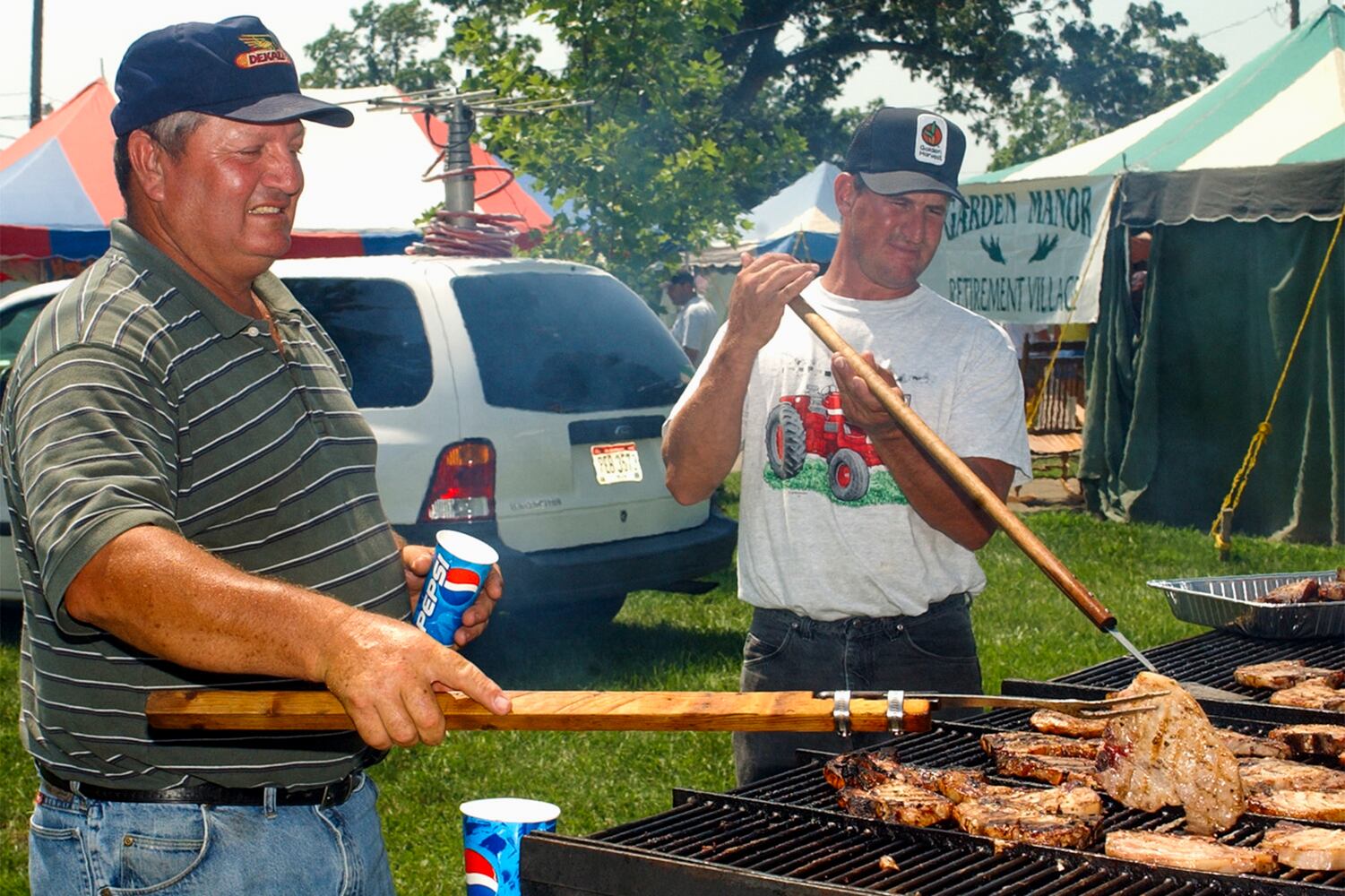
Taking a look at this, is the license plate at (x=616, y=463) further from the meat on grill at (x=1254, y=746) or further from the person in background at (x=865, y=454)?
the meat on grill at (x=1254, y=746)

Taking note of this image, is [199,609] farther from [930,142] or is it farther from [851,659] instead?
[930,142]

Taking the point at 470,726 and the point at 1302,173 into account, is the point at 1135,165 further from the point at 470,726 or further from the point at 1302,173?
the point at 470,726

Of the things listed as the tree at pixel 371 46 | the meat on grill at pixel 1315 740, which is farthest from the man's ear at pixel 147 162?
the tree at pixel 371 46

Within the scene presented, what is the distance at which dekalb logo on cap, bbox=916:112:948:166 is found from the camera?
12.0 feet

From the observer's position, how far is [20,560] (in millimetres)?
2221

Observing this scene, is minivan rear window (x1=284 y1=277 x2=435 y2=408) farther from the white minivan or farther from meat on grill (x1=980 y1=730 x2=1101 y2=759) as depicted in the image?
meat on grill (x1=980 y1=730 x2=1101 y2=759)

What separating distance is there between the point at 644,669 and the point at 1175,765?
488 centimetres

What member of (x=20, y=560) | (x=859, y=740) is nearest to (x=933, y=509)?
(x=859, y=740)

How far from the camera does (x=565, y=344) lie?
23.1 ft

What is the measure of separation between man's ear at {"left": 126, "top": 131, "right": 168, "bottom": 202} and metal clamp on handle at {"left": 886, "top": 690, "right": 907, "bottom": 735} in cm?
140

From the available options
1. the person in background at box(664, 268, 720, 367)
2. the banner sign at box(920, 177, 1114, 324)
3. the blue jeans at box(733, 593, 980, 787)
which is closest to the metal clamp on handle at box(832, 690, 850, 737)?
the blue jeans at box(733, 593, 980, 787)

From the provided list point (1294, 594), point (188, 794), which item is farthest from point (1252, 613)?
point (188, 794)

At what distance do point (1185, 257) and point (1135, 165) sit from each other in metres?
0.81

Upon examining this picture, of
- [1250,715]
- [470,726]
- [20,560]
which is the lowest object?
[1250,715]
